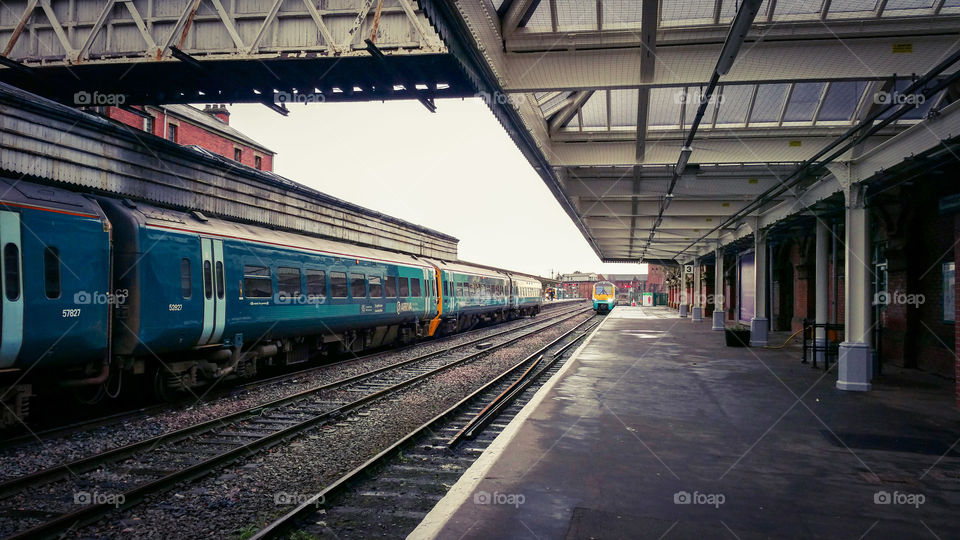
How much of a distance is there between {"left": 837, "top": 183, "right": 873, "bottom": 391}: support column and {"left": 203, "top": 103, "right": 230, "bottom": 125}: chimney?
38910 millimetres

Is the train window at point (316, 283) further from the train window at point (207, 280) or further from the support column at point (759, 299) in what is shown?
the support column at point (759, 299)

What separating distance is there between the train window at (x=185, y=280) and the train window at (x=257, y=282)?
61.2 inches

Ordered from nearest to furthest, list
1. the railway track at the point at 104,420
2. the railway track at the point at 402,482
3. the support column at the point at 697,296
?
the railway track at the point at 402,482 < the railway track at the point at 104,420 < the support column at the point at 697,296

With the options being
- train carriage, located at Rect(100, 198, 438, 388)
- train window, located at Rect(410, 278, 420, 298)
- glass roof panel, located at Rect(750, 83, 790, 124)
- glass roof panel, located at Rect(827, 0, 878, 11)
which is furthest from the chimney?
glass roof panel, located at Rect(827, 0, 878, 11)

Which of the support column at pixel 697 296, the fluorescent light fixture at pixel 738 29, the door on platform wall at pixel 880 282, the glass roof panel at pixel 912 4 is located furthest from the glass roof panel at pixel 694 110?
the support column at pixel 697 296

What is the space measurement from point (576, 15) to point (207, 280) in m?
8.09

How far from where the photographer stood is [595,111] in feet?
45.3

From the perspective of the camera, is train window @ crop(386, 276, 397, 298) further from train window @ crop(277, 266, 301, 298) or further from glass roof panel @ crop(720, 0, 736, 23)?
glass roof panel @ crop(720, 0, 736, 23)

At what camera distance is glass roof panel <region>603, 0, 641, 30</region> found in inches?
355

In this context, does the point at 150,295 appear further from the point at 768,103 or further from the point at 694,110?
the point at 768,103

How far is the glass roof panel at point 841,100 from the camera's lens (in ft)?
38.9

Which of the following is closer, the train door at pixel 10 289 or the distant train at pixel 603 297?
the train door at pixel 10 289

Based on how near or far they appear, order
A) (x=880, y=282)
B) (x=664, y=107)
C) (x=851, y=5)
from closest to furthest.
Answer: (x=851, y=5) < (x=664, y=107) < (x=880, y=282)

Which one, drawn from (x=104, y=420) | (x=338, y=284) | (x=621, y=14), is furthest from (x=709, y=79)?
(x=104, y=420)
